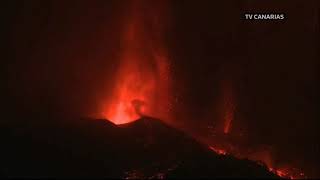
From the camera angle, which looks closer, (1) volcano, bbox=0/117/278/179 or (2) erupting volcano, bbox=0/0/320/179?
(1) volcano, bbox=0/117/278/179

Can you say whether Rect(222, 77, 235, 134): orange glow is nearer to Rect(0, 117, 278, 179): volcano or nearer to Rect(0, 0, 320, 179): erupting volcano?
Rect(0, 0, 320, 179): erupting volcano

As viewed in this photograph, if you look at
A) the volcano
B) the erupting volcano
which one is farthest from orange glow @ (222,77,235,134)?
the volcano

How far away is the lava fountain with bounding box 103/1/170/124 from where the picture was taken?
3994cm

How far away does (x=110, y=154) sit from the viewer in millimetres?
29016

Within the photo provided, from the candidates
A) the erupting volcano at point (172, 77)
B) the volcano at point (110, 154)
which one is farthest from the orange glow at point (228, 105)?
the volcano at point (110, 154)

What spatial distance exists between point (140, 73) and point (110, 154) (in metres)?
12.7

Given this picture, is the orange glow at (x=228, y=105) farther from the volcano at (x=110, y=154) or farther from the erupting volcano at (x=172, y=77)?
the volcano at (x=110, y=154)

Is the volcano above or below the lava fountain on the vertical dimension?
below

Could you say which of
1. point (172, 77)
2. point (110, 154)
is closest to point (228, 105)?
point (172, 77)

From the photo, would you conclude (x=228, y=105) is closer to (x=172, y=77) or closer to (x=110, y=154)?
(x=172, y=77)

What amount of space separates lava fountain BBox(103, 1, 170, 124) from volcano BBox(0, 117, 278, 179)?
6534 millimetres

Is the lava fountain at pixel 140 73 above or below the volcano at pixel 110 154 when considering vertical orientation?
above

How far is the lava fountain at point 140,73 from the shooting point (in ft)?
131

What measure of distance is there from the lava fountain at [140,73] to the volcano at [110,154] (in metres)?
6.53
